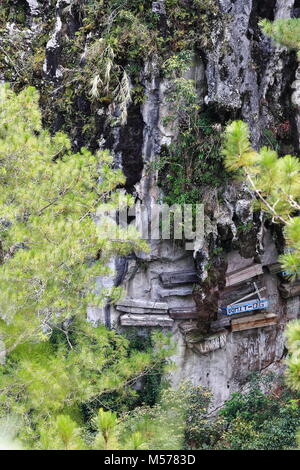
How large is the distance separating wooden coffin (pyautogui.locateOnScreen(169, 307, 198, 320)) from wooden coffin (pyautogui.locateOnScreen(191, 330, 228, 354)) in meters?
0.53

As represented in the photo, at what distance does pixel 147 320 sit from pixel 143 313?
0.15 meters

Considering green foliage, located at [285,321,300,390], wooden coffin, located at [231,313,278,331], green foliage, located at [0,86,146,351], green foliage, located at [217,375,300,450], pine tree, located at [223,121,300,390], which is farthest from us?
wooden coffin, located at [231,313,278,331]

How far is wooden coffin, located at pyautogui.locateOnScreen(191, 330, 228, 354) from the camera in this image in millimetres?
8844

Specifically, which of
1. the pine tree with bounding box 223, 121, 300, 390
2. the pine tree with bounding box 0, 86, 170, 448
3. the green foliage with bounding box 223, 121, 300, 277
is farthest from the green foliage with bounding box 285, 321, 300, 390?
the pine tree with bounding box 0, 86, 170, 448

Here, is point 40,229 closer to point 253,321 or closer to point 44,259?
point 44,259

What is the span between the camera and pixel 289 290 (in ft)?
31.6

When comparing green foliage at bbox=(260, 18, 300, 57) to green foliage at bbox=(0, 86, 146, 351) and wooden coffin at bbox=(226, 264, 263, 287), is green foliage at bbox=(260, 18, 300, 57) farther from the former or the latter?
wooden coffin at bbox=(226, 264, 263, 287)

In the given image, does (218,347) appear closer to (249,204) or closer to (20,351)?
(249,204)

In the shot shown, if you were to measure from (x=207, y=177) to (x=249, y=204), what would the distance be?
92cm

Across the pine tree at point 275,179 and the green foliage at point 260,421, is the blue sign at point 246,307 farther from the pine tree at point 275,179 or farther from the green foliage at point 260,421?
the pine tree at point 275,179

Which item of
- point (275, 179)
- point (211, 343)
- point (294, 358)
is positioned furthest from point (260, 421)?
point (275, 179)

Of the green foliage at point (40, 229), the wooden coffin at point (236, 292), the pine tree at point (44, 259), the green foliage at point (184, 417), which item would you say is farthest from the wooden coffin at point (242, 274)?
the green foliage at point (40, 229)

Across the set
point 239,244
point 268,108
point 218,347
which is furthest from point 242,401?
point 268,108

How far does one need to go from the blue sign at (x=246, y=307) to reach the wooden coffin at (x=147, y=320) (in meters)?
1.11
